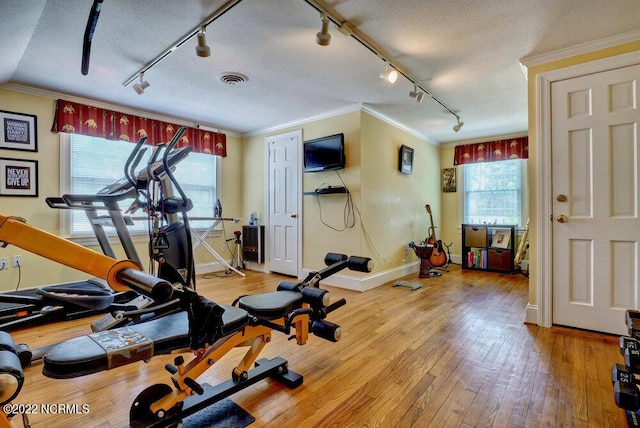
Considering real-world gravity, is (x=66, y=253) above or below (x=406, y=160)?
below

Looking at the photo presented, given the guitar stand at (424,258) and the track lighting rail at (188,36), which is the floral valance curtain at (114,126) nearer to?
the track lighting rail at (188,36)

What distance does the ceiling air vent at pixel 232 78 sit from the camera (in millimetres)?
3049

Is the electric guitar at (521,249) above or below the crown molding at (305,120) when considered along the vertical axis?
below

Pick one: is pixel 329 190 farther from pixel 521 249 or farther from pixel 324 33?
pixel 521 249

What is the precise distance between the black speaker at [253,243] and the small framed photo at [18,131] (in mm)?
2747

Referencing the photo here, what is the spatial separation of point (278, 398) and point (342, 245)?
252cm

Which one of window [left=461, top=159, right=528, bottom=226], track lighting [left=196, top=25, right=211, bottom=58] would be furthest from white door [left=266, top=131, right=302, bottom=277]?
window [left=461, top=159, right=528, bottom=226]

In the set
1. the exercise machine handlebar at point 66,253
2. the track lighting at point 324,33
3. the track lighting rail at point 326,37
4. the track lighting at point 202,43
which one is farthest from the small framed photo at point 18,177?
the track lighting at point 324,33

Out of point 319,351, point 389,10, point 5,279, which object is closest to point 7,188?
point 5,279

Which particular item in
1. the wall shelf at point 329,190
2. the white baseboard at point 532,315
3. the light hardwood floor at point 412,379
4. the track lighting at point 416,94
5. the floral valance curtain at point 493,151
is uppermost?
the track lighting at point 416,94

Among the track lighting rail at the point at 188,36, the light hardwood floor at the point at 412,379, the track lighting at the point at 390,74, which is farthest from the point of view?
the track lighting at the point at 390,74

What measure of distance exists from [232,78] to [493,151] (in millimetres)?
4548

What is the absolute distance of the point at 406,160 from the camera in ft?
15.8

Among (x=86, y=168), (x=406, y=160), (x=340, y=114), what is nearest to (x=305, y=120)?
(x=340, y=114)
